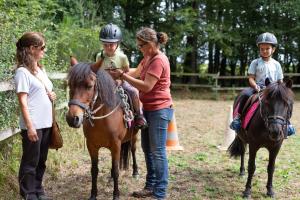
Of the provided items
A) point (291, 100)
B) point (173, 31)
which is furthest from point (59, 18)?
point (291, 100)

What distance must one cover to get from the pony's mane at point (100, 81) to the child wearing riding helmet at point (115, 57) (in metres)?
0.32

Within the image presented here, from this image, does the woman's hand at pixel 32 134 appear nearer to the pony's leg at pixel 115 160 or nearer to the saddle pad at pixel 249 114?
the pony's leg at pixel 115 160

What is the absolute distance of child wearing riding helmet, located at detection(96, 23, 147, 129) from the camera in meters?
4.87

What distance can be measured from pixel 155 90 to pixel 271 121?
147 centimetres

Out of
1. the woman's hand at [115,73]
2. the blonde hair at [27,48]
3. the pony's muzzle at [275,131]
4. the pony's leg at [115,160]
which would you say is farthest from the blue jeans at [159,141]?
the blonde hair at [27,48]

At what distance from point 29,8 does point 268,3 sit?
15439 millimetres

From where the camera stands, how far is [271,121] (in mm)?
4812

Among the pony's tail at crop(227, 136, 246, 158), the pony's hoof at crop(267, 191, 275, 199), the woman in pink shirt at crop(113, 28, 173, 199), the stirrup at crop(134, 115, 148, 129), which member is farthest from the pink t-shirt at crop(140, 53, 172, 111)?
the pony's tail at crop(227, 136, 246, 158)

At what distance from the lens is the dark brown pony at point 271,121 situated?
4.80 metres

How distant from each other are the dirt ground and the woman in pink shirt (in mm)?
690

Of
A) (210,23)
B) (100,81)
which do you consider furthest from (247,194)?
(210,23)

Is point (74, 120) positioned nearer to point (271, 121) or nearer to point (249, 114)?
point (271, 121)

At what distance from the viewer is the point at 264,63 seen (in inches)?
226

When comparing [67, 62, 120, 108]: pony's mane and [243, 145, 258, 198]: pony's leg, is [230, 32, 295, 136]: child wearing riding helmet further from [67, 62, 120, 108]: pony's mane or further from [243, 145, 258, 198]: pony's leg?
[67, 62, 120, 108]: pony's mane
